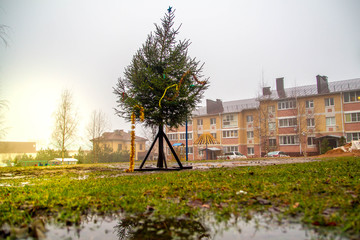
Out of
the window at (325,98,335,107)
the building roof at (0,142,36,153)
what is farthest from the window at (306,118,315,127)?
the building roof at (0,142,36,153)

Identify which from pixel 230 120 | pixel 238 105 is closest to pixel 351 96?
pixel 238 105

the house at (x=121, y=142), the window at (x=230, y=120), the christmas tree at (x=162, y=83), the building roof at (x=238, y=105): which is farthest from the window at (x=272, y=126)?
the christmas tree at (x=162, y=83)

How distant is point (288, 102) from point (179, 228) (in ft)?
163

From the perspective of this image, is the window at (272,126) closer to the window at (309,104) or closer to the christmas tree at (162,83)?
the window at (309,104)

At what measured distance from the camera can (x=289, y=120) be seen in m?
46.8

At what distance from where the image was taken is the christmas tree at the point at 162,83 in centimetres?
1044

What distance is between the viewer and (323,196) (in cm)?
321

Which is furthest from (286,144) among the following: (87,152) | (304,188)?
(304,188)

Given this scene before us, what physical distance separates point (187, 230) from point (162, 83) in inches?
→ 330

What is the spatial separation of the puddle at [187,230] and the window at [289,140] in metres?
46.8

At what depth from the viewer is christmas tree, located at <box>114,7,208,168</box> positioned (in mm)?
10438

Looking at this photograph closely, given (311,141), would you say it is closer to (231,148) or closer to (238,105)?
(231,148)

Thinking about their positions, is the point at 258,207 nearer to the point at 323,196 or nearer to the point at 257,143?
the point at 323,196

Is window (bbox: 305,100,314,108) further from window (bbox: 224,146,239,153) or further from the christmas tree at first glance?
the christmas tree
